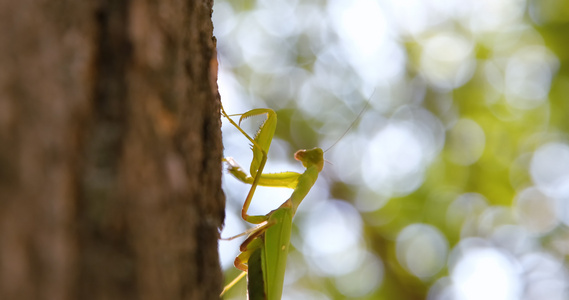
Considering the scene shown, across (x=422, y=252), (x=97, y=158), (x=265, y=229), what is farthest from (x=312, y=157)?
(x=422, y=252)

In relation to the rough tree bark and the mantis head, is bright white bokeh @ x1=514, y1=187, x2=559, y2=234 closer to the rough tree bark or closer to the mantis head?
the mantis head

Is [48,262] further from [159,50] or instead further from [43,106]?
[159,50]

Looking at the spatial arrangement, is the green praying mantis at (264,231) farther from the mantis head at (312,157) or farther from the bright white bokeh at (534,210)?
the bright white bokeh at (534,210)

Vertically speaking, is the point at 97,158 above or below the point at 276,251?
above

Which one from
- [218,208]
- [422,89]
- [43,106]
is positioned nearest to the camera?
[43,106]

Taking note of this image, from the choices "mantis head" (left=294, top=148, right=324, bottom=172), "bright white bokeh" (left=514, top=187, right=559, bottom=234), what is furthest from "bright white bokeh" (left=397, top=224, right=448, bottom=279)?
"mantis head" (left=294, top=148, right=324, bottom=172)

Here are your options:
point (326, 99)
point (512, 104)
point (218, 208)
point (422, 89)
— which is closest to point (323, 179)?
point (326, 99)

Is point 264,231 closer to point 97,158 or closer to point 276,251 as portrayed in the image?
point 276,251

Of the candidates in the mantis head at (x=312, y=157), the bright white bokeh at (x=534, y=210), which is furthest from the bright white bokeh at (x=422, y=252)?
the mantis head at (x=312, y=157)
